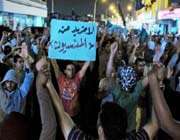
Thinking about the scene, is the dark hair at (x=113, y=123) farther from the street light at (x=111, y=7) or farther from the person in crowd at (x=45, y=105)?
the street light at (x=111, y=7)

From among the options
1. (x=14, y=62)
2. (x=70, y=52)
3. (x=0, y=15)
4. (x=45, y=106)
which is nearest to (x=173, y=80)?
(x=14, y=62)

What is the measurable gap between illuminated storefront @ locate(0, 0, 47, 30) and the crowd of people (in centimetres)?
1616

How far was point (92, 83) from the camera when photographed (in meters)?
10.2

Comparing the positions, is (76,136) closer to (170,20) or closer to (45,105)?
(45,105)

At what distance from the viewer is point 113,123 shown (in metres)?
3.74

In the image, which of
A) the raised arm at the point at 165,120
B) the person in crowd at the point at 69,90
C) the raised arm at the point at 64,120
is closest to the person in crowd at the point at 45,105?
the raised arm at the point at 64,120

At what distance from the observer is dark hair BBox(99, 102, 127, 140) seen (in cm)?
374

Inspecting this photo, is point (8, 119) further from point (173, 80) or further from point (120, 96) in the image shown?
point (173, 80)

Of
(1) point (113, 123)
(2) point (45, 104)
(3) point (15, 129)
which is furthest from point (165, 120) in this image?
(2) point (45, 104)

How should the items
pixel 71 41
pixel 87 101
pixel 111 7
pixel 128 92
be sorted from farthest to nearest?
pixel 111 7
pixel 87 101
pixel 71 41
pixel 128 92

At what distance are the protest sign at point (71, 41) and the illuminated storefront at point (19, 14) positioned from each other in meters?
18.0

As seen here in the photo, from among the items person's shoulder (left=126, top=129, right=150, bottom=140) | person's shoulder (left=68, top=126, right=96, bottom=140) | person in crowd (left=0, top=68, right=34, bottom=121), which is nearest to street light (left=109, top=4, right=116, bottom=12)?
person in crowd (left=0, top=68, right=34, bottom=121)

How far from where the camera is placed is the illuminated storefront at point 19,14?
3575cm

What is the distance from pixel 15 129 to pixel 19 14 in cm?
4328
